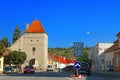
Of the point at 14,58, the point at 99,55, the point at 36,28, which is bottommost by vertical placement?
the point at 14,58

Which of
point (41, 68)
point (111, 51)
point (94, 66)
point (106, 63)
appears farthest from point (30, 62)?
point (111, 51)

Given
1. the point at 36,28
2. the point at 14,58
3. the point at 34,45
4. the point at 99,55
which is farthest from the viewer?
the point at 36,28

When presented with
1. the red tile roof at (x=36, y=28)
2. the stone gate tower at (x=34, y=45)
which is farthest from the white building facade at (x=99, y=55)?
the red tile roof at (x=36, y=28)

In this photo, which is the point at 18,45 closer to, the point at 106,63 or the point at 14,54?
the point at 14,54

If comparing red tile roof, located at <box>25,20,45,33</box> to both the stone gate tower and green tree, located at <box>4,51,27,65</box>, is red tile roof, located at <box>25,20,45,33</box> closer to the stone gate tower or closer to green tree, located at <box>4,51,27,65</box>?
the stone gate tower

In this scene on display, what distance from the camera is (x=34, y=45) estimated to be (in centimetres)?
14025

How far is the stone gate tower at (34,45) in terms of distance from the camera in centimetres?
13725

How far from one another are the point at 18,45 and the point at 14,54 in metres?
33.1

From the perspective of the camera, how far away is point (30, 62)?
454ft

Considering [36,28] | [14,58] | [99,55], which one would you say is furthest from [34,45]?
[99,55]

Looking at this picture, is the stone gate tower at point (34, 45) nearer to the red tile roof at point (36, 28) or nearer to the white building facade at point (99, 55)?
the red tile roof at point (36, 28)

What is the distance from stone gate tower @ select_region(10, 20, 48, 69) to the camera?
13725cm

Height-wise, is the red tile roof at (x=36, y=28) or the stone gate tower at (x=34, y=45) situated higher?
the red tile roof at (x=36, y=28)

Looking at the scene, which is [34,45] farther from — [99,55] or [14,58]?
[99,55]
